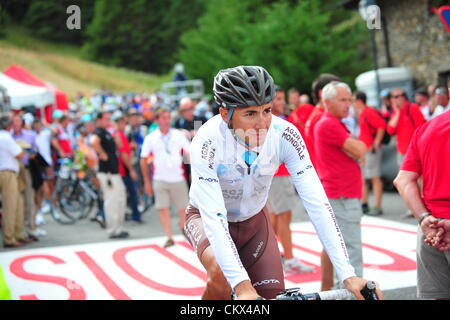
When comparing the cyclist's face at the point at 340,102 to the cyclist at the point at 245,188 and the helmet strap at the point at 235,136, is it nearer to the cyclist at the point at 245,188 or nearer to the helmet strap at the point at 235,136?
the cyclist at the point at 245,188

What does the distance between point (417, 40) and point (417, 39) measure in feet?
0.14

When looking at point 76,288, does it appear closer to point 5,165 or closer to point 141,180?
point 5,165

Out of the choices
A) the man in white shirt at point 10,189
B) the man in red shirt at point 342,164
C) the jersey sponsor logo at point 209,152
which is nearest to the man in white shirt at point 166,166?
the man in white shirt at point 10,189

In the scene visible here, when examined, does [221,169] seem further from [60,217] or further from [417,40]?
[417,40]

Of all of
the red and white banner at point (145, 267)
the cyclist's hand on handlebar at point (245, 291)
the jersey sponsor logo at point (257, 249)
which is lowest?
the red and white banner at point (145, 267)

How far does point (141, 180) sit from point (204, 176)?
10.5 meters

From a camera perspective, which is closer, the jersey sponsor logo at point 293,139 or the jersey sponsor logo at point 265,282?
the jersey sponsor logo at point 293,139

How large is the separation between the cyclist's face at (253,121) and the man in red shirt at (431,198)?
100cm

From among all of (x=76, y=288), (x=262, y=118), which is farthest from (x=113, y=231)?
(x=262, y=118)

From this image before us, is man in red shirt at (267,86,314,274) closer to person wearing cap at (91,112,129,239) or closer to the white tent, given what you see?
person wearing cap at (91,112,129,239)

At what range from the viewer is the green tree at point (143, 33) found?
6712 centimetres

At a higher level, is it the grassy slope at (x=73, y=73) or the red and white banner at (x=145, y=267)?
the grassy slope at (x=73, y=73)

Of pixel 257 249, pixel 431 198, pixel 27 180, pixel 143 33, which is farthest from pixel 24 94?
pixel 143 33

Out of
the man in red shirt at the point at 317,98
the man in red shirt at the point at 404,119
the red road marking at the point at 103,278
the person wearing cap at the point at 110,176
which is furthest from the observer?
the person wearing cap at the point at 110,176
